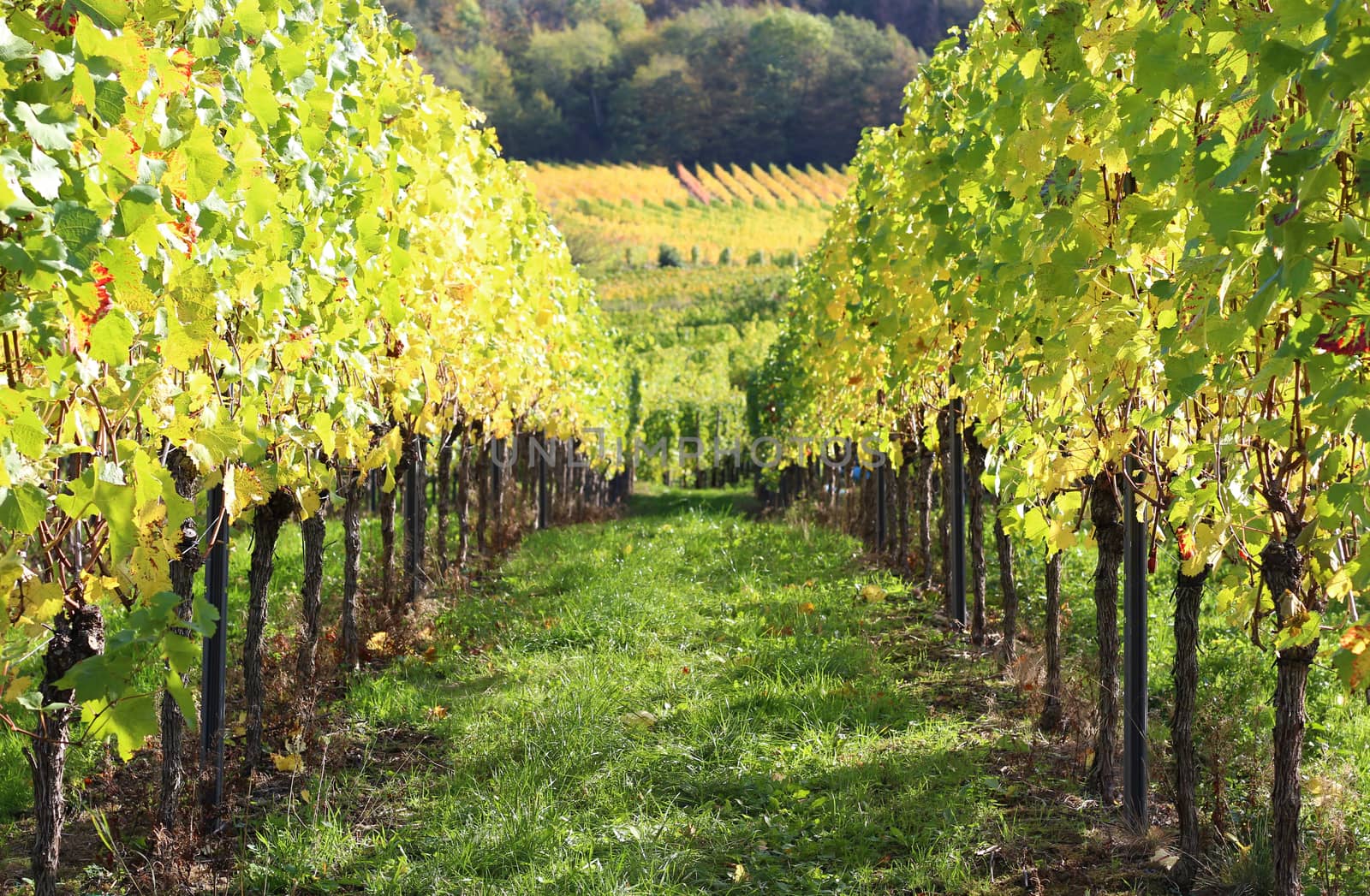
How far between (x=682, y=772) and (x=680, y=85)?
93.3 meters

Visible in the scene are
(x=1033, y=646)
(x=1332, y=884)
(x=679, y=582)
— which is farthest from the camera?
(x=679, y=582)

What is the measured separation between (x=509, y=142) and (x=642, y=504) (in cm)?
6022

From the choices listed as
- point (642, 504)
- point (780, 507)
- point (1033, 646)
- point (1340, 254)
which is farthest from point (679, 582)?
point (642, 504)

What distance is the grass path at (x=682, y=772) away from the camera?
3.67 m

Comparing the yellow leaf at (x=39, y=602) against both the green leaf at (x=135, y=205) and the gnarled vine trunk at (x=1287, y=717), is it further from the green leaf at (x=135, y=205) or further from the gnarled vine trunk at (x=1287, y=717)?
the gnarled vine trunk at (x=1287, y=717)

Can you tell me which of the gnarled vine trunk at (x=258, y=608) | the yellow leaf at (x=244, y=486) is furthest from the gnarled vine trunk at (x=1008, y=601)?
the yellow leaf at (x=244, y=486)

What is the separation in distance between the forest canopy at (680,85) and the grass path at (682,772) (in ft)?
256

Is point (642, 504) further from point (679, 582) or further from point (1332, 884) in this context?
point (1332, 884)

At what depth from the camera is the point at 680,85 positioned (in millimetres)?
92125

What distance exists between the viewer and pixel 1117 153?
269cm

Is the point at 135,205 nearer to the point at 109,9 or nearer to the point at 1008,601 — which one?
the point at 109,9

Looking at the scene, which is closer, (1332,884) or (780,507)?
(1332,884)

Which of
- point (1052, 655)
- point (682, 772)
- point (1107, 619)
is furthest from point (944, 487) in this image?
point (682, 772)

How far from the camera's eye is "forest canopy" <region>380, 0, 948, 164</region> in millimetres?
85812
